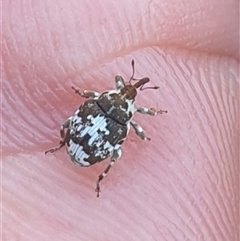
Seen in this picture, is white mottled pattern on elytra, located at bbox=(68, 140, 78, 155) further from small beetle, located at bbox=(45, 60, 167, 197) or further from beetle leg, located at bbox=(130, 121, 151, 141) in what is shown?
beetle leg, located at bbox=(130, 121, 151, 141)

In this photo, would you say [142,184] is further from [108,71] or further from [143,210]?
[108,71]

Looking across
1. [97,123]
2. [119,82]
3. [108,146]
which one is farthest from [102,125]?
[119,82]

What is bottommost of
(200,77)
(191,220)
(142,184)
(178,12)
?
(191,220)

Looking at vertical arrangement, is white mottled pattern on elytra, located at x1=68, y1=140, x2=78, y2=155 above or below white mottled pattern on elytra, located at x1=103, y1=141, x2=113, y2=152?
above

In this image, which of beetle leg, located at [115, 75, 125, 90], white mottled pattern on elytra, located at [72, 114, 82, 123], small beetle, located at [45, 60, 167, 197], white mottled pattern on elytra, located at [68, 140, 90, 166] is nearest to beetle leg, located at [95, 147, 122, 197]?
small beetle, located at [45, 60, 167, 197]

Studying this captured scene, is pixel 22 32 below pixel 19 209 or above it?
above

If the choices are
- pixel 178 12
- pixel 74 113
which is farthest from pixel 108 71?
pixel 178 12
